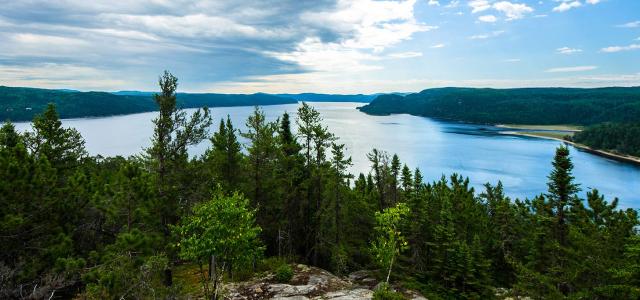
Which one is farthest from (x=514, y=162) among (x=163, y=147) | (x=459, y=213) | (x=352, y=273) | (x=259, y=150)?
(x=163, y=147)

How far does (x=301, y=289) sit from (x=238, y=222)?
889 centimetres

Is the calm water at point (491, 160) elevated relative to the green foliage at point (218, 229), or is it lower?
lower

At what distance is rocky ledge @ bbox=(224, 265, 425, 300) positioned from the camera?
21.9 meters

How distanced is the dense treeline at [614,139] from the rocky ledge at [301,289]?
16567 cm

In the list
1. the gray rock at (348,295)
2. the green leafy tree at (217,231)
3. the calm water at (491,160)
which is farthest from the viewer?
the calm water at (491,160)

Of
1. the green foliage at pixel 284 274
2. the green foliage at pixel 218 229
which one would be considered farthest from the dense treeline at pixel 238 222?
the green foliage at pixel 284 274

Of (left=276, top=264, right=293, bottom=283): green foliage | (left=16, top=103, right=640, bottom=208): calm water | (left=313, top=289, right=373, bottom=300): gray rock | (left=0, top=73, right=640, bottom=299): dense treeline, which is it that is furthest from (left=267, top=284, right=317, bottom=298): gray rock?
(left=16, top=103, right=640, bottom=208): calm water

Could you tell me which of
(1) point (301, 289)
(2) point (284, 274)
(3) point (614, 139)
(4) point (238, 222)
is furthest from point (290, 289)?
(3) point (614, 139)

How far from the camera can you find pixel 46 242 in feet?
52.7

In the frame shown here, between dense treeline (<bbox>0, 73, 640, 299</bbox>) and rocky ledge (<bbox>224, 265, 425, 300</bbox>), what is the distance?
5.56 ft

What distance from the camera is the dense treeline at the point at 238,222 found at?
1534 cm

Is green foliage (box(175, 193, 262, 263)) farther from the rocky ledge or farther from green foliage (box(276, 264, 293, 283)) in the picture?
green foliage (box(276, 264, 293, 283))

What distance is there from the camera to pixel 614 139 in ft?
529

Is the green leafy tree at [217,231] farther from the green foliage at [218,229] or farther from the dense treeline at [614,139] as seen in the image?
the dense treeline at [614,139]
